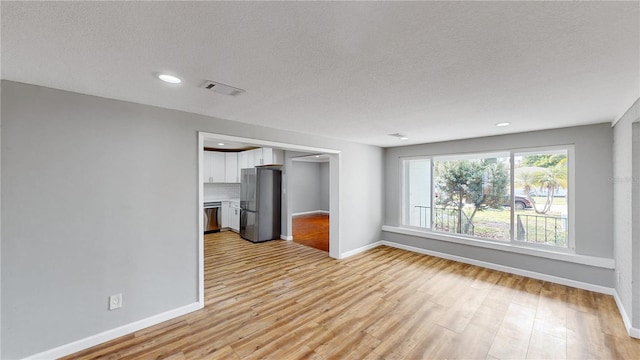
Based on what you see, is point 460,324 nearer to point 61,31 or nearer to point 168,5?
point 168,5

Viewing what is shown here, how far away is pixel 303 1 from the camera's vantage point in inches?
39.7

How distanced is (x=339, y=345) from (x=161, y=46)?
2.65 m

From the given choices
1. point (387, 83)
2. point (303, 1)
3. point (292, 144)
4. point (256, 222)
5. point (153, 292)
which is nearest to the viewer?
point (303, 1)

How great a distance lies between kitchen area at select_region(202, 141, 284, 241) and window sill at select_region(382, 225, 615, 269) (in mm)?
3320

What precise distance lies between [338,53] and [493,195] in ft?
13.9

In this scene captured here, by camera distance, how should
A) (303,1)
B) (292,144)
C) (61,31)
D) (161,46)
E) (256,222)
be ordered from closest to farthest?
(303,1), (61,31), (161,46), (292,144), (256,222)

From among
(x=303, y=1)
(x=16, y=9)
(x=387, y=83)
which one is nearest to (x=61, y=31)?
(x=16, y=9)

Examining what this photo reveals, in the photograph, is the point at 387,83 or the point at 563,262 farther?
the point at 563,262

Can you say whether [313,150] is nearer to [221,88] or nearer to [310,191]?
[221,88]

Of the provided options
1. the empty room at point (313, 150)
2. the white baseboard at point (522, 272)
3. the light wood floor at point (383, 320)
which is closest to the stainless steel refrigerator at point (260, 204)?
the empty room at point (313, 150)

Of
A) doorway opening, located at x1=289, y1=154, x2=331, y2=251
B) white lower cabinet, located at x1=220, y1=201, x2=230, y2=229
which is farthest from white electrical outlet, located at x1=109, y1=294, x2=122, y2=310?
doorway opening, located at x1=289, y1=154, x2=331, y2=251

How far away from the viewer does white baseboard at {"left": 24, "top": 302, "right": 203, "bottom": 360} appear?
1.98m

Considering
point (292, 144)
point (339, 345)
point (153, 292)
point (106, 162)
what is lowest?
point (339, 345)

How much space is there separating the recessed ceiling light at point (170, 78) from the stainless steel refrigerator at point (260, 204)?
3.80m
